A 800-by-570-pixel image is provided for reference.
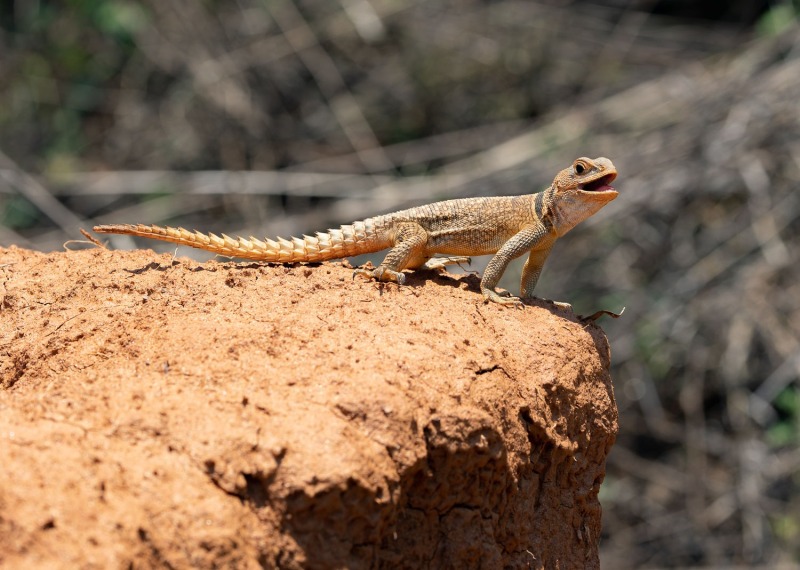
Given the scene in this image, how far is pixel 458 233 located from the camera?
5605 mm

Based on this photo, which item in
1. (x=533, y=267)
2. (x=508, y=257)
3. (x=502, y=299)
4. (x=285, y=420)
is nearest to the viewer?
(x=285, y=420)

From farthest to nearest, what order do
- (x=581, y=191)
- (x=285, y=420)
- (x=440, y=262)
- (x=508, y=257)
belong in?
(x=440, y=262) → (x=581, y=191) → (x=508, y=257) → (x=285, y=420)

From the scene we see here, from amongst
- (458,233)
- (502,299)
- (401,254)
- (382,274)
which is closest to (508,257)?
(458,233)

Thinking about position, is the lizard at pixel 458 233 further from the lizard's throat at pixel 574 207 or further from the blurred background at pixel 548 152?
the blurred background at pixel 548 152

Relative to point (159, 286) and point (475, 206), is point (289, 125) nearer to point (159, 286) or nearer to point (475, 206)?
point (475, 206)

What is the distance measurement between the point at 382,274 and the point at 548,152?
22.8 feet

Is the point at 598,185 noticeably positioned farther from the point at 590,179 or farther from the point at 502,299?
the point at 502,299

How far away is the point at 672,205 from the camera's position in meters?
10.3

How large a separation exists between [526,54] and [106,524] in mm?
11336

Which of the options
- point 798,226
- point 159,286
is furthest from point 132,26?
point 159,286

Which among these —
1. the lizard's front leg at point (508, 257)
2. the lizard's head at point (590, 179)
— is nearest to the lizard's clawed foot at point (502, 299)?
the lizard's front leg at point (508, 257)

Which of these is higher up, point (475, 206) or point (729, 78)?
point (729, 78)

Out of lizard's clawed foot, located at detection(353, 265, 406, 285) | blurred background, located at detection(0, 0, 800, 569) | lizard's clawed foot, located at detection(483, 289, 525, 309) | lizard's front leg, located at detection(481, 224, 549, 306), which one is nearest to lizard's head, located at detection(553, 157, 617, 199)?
lizard's front leg, located at detection(481, 224, 549, 306)

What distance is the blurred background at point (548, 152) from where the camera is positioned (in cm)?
980
